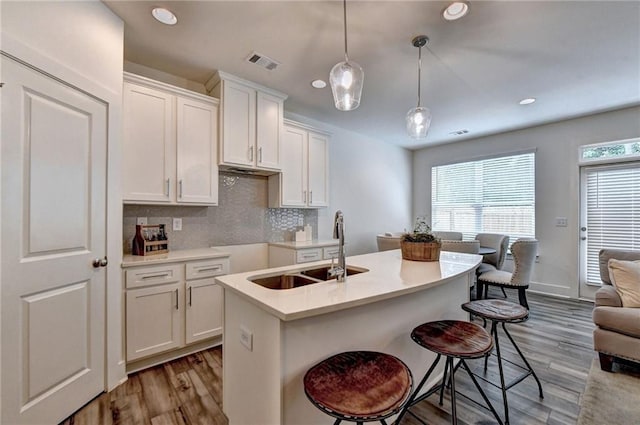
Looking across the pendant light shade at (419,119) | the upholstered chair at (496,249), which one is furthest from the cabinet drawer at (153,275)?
the upholstered chair at (496,249)

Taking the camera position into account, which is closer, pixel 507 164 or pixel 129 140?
pixel 129 140

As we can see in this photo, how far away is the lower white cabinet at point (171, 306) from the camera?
7.22ft

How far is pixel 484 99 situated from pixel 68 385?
4.86 metres

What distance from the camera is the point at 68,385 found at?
1.73 metres

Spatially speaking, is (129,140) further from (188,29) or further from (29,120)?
(188,29)

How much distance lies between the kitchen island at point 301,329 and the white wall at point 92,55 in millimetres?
1055

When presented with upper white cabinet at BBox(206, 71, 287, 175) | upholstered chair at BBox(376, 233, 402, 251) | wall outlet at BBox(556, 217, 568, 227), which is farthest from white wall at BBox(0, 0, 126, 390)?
wall outlet at BBox(556, 217, 568, 227)

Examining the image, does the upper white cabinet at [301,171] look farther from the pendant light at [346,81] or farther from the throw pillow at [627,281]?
the throw pillow at [627,281]

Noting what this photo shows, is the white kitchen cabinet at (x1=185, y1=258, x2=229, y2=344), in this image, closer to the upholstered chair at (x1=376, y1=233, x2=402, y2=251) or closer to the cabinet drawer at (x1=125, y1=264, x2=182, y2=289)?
the cabinet drawer at (x1=125, y1=264, x2=182, y2=289)

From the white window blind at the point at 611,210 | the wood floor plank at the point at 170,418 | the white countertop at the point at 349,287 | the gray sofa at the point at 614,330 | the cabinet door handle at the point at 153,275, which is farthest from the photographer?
the white window blind at the point at 611,210

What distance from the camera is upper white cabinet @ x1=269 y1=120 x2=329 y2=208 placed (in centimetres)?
351

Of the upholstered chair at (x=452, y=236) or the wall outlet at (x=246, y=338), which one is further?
the upholstered chair at (x=452, y=236)

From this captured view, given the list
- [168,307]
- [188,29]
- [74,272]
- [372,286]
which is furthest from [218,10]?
[168,307]

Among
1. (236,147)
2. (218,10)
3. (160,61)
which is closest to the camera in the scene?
(218,10)
